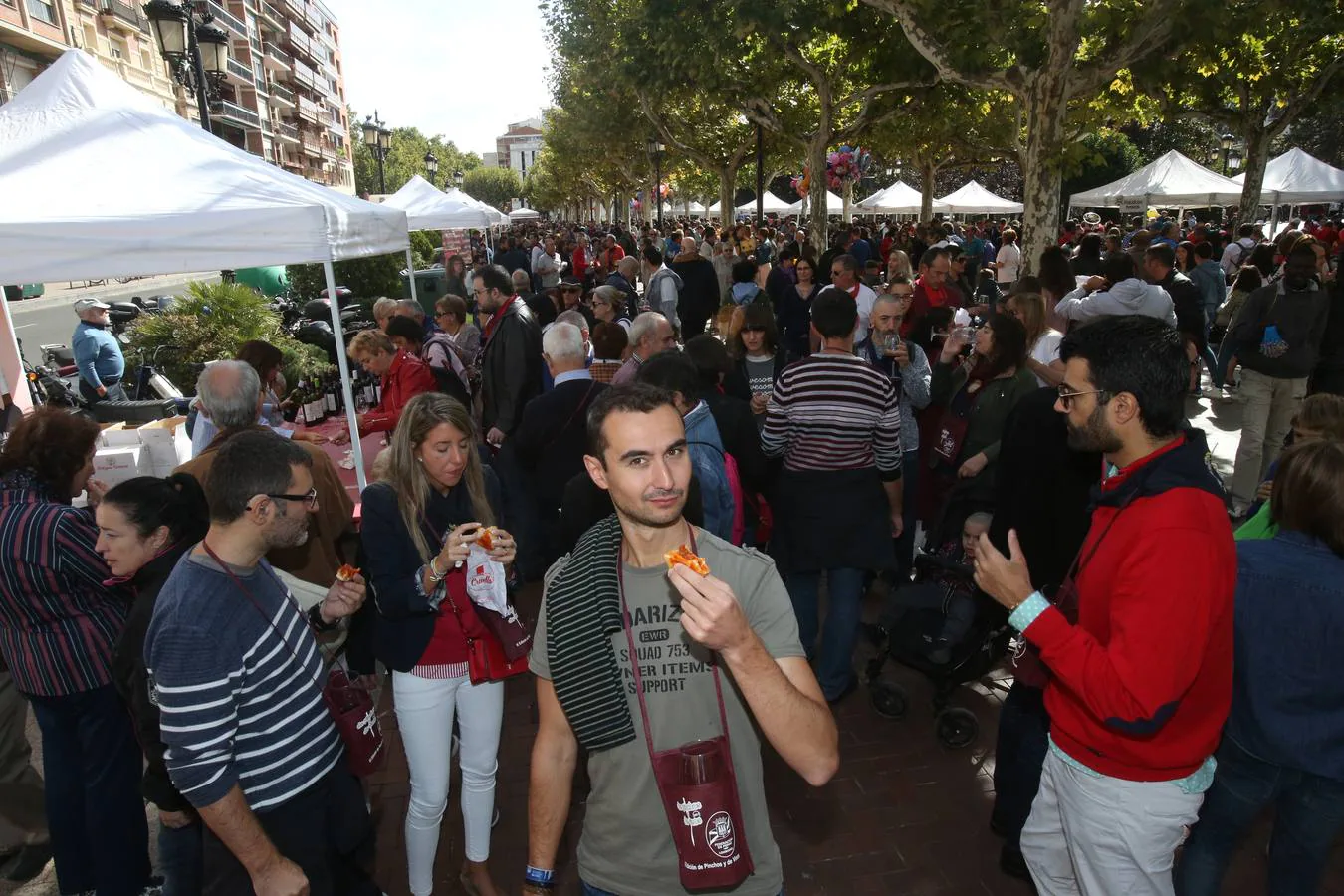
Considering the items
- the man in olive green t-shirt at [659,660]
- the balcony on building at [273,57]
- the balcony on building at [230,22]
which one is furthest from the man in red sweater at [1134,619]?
the balcony on building at [273,57]

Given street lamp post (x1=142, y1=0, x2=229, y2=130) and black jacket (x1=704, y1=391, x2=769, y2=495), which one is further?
street lamp post (x1=142, y1=0, x2=229, y2=130)

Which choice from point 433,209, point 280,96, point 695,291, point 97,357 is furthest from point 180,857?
point 280,96

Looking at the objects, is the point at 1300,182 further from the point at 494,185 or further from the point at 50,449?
the point at 494,185

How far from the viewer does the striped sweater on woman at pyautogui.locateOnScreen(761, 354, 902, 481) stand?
3.88 meters

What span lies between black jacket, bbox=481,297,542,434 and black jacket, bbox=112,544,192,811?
141 inches

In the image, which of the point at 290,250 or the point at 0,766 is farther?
the point at 290,250

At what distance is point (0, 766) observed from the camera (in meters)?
3.34

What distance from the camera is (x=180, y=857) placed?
2646mm

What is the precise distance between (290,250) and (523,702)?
298cm

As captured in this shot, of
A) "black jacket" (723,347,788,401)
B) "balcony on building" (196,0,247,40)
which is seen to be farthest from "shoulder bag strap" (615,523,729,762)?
"balcony on building" (196,0,247,40)

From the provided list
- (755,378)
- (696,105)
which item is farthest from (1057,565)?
(696,105)

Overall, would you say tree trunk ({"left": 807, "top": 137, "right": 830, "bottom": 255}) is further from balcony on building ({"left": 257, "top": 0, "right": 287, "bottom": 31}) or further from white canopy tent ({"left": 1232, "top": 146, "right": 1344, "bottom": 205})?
balcony on building ({"left": 257, "top": 0, "right": 287, "bottom": 31})

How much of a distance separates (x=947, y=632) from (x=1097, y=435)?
6.79 feet

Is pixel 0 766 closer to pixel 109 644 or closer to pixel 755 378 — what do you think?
pixel 109 644
